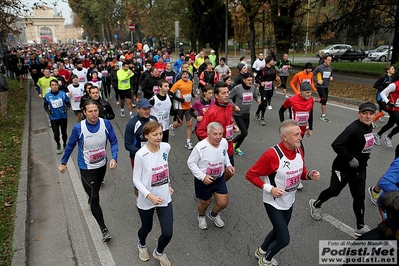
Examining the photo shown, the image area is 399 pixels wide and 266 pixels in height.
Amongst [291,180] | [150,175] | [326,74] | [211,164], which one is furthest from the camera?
[326,74]

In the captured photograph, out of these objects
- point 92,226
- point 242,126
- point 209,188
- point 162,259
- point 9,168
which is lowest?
point 92,226

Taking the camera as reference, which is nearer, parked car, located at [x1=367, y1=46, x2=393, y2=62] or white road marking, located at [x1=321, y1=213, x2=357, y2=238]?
white road marking, located at [x1=321, y1=213, x2=357, y2=238]

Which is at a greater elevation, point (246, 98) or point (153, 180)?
point (246, 98)

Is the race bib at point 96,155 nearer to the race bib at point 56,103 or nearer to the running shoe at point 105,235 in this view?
the running shoe at point 105,235

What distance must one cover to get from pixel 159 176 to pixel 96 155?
1.22 metres

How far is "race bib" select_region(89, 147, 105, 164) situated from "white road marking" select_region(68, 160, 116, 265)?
1.08m

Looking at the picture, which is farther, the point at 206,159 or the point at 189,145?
the point at 189,145

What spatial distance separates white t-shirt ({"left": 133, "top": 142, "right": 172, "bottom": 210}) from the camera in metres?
3.51

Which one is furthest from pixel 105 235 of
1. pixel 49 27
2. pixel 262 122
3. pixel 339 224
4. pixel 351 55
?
pixel 49 27

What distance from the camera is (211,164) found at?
407 centimetres

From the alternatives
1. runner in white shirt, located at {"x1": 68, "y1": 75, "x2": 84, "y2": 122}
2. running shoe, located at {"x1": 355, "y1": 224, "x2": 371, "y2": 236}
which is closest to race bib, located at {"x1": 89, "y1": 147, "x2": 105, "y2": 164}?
running shoe, located at {"x1": 355, "y1": 224, "x2": 371, "y2": 236}

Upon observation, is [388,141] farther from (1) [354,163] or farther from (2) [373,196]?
(1) [354,163]

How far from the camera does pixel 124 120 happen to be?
1105 centimetres

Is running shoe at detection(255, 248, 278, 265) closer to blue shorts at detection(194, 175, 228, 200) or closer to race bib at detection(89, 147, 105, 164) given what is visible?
blue shorts at detection(194, 175, 228, 200)
